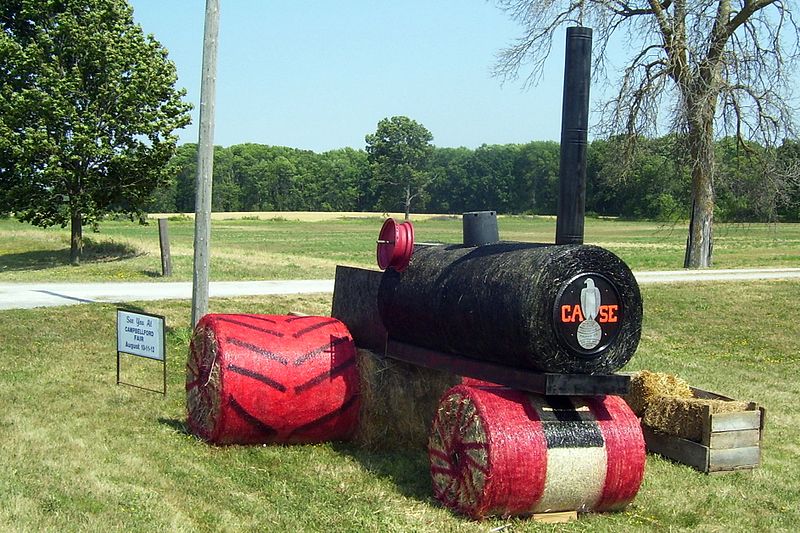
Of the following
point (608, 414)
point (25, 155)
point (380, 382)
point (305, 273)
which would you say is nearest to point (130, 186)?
point (25, 155)

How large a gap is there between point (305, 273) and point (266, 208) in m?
113

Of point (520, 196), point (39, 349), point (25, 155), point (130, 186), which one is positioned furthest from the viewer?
point (520, 196)

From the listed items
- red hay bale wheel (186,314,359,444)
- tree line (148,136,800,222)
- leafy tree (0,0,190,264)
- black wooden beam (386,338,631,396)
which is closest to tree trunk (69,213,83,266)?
leafy tree (0,0,190,264)

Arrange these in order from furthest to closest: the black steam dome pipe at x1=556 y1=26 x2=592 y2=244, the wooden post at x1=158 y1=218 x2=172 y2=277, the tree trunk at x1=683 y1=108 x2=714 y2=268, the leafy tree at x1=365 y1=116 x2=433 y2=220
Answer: the leafy tree at x1=365 y1=116 x2=433 y2=220
the tree trunk at x1=683 y1=108 x2=714 y2=268
the wooden post at x1=158 y1=218 x2=172 y2=277
the black steam dome pipe at x1=556 y1=26 x2=592 y2=244

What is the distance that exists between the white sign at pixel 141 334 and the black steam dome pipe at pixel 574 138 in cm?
497

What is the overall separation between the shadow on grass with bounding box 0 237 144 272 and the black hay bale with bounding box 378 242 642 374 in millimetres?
21335

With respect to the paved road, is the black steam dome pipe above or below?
above

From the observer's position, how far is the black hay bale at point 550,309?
6273 millimetres

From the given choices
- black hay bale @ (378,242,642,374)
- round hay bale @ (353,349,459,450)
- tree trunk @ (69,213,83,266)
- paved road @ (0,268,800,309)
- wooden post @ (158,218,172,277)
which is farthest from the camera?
tree trunk @ (69,213,83,266)

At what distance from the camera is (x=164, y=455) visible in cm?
815

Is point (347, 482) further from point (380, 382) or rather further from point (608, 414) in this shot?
point (608, 414)

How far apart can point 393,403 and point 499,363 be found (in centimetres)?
212

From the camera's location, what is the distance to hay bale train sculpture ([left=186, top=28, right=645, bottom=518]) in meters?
6.33

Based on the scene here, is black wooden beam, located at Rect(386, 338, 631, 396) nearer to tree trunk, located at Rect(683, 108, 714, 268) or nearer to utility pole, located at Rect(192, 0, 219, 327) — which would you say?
utility pole, located at Rect(192, 0, 219, 327)
